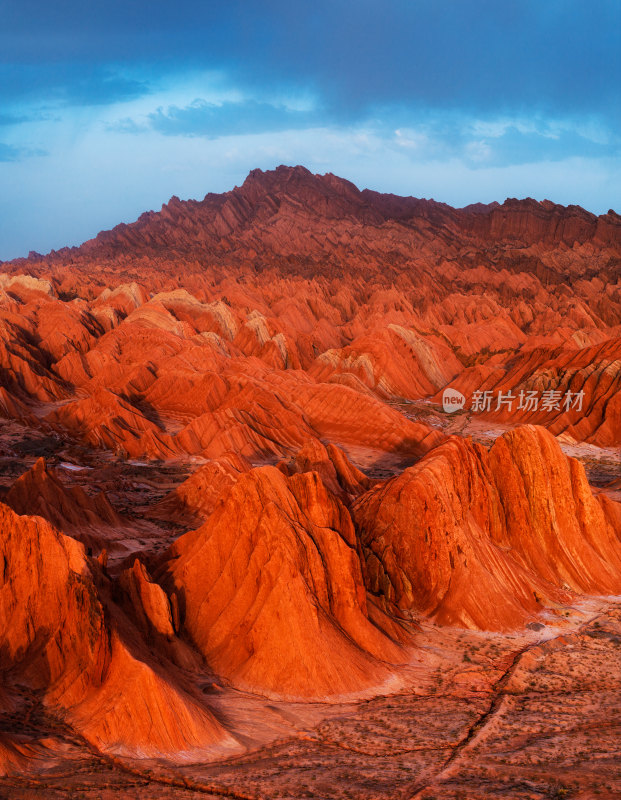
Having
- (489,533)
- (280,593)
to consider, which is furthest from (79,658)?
(489,533)

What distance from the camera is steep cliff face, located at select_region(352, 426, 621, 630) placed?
2780 centimetres

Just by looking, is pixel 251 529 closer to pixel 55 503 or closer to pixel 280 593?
pixel 280 593

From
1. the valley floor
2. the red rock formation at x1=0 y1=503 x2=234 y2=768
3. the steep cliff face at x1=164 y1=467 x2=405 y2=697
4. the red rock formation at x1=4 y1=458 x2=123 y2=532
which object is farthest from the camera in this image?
the red rock formation at x1=4 y1=458 x2=123 y2=532

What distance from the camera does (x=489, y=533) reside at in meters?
30.6

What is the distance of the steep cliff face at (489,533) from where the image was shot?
2780 cm

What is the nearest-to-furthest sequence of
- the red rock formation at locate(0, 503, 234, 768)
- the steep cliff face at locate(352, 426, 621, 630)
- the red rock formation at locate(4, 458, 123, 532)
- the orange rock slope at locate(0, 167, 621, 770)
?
1. the red rock formation at locate(0, 503, 234, 768)
2. the orange rock slope at locate(0, 167, 621, 770)
3. the steep cliff face at locate(352, 426, 621, 630)
4. the red rock formation at locate(4, 458, 123, 532)

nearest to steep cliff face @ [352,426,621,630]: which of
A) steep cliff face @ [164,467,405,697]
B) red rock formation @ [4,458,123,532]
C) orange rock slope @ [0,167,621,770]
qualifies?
orange rock slope @ [0,167,621,770]

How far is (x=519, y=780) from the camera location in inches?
632

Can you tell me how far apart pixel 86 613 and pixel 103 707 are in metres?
2.50

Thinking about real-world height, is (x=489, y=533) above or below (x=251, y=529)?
below

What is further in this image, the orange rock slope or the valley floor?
the orange rock slope

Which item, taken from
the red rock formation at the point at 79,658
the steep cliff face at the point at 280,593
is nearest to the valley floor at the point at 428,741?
the red rock formation at the point at 79,658

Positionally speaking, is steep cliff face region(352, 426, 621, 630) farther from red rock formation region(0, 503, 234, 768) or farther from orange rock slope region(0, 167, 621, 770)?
red rock formation region(0, 503, 234, 768)

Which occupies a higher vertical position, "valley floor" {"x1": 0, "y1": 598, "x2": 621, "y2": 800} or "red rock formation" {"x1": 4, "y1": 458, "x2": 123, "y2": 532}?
"red rock formation" {"x1": 4, "y1": 458, "x2": 123, "y2": 532}
